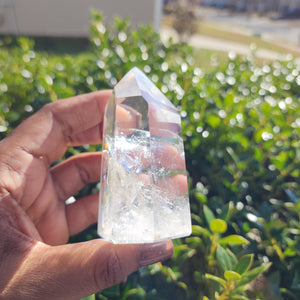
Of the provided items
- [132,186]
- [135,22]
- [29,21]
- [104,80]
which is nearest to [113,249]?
[132,186]

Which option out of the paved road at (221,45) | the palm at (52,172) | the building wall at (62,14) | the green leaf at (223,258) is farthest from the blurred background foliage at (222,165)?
the paved road at (221,45)

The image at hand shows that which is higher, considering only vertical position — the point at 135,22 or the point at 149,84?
the point at 149,84

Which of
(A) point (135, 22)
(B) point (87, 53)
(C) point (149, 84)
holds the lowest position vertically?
(B) point (87, 53)

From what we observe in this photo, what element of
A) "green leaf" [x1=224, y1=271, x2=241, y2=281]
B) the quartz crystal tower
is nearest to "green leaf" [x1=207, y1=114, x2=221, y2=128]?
the quartz crystal tower

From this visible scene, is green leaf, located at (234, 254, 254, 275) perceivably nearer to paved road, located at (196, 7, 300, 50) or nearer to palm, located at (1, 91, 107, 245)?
palm, located at (1, 91, 107, 245)

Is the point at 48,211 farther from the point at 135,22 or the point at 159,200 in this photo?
the point at 135,22

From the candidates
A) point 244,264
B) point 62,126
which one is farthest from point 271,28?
point 244,264

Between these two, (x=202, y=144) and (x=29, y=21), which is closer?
(x=202, y=144)
